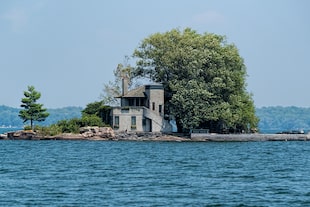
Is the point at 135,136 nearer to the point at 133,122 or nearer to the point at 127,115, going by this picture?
the point at 133,122

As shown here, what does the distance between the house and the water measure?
50.7 feet

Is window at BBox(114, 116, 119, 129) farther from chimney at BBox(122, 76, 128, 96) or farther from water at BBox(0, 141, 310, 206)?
water at BBox(0, 141, 310, 206)

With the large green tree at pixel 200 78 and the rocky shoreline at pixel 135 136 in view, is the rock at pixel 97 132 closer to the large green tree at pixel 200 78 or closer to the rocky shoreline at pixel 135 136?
the rocky shoreline at pixel 135 136

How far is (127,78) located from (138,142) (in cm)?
1310

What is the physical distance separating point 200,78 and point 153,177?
50081 mm

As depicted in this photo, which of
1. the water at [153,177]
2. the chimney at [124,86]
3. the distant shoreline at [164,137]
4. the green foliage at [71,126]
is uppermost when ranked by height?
the chimney at [124,86]

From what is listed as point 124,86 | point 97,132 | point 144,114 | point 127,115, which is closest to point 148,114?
point 144,114

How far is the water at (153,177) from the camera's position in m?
40.3

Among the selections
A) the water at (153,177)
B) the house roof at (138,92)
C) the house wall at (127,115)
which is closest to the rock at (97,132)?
the house wall at (127,115)

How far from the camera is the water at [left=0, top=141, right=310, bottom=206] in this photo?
40.3m

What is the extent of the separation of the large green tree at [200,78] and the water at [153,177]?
1490cm

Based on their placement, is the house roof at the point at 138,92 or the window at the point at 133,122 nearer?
the window at the point at 133,122

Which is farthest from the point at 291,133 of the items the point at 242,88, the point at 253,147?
the point at 253,147

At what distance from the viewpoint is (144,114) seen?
327 ft
